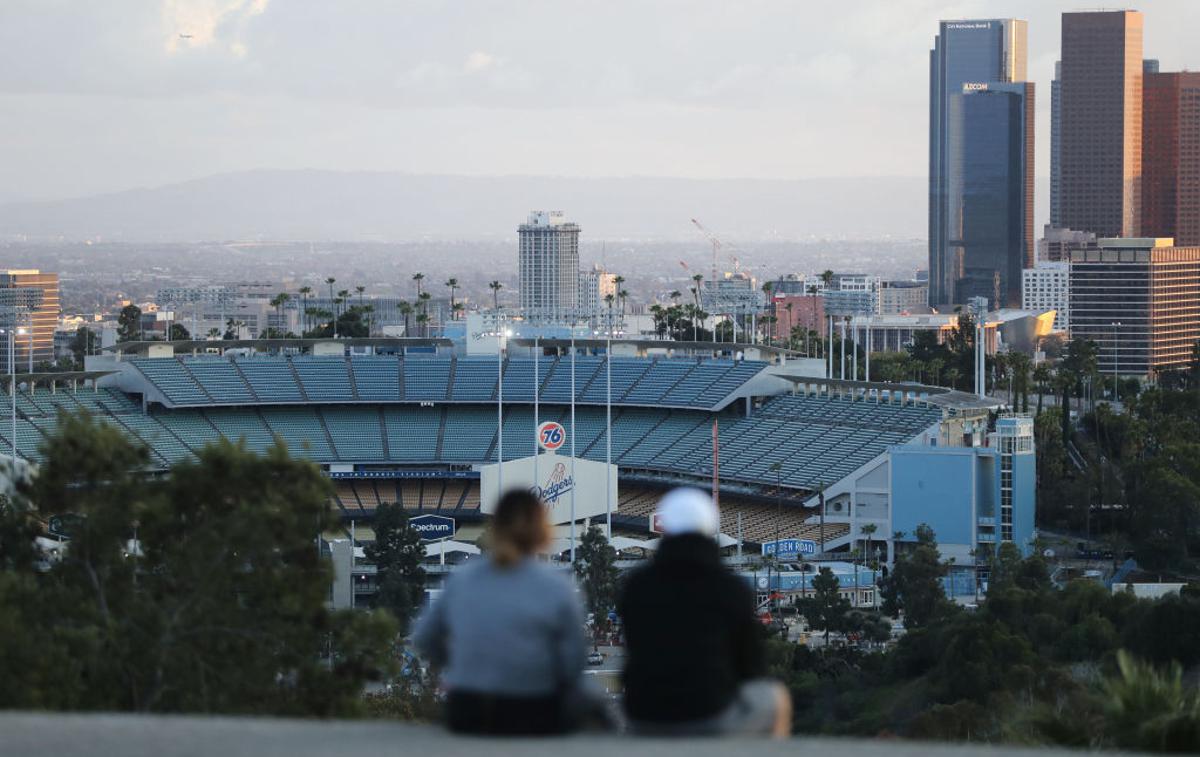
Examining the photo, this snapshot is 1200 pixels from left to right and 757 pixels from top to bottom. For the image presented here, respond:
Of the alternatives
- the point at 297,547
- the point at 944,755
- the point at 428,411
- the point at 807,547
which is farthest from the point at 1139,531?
the point at 944,755

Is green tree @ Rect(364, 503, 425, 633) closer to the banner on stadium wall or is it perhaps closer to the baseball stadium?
the banner on stadium wall

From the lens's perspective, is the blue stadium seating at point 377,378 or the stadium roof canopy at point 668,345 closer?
the blue stadium seating at point 377,378

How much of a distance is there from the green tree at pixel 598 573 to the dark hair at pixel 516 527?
40232 millimetres

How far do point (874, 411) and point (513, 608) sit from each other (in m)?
62.1

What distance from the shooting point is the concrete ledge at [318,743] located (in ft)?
35.1

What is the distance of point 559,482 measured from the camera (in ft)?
210

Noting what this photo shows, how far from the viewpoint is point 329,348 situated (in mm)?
84312

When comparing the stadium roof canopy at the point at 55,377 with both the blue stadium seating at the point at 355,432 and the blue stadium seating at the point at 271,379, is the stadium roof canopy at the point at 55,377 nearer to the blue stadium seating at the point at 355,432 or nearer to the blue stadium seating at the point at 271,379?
the blue stadium seating at the point at 271,379

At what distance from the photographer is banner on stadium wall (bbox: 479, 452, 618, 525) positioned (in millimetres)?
63812

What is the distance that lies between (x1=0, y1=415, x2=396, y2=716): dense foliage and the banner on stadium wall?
43.1 metres

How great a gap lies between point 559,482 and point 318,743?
5273 centimetres

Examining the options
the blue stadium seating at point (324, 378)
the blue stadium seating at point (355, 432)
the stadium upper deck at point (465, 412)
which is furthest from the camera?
the blue stadium seating at point (324, 378)

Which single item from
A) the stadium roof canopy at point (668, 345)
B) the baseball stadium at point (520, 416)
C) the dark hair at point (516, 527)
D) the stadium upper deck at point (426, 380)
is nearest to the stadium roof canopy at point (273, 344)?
the baseball stadium at point (520, 416)

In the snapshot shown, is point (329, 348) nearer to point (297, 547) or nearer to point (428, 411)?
point (428, 411)
